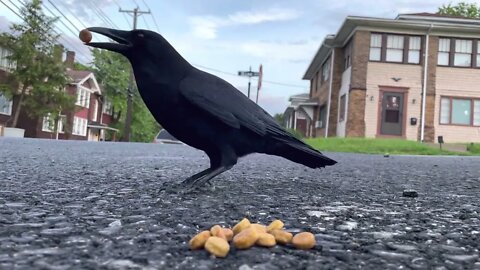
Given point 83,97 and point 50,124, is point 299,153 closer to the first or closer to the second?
point 50,124

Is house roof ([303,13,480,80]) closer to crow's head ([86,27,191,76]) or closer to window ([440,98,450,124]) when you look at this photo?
window ([440,98,450,124])

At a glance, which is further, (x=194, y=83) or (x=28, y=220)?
(x=194, y=83)

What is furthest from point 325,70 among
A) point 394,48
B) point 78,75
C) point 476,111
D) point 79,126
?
point 79,126

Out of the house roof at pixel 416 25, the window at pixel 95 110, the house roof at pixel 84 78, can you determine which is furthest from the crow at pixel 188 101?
the window at pixel 95 110

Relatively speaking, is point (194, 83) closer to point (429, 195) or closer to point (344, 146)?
point (429, 195)

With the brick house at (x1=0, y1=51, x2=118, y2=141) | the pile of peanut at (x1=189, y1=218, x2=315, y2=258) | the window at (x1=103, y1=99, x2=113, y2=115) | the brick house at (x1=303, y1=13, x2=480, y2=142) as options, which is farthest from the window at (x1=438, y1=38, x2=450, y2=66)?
the window at (x1=103, y1=99, x2=113, y2=115)

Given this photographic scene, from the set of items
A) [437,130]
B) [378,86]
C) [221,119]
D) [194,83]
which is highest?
[378,86]

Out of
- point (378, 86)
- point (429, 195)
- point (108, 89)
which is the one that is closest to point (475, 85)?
point (378, 86)
